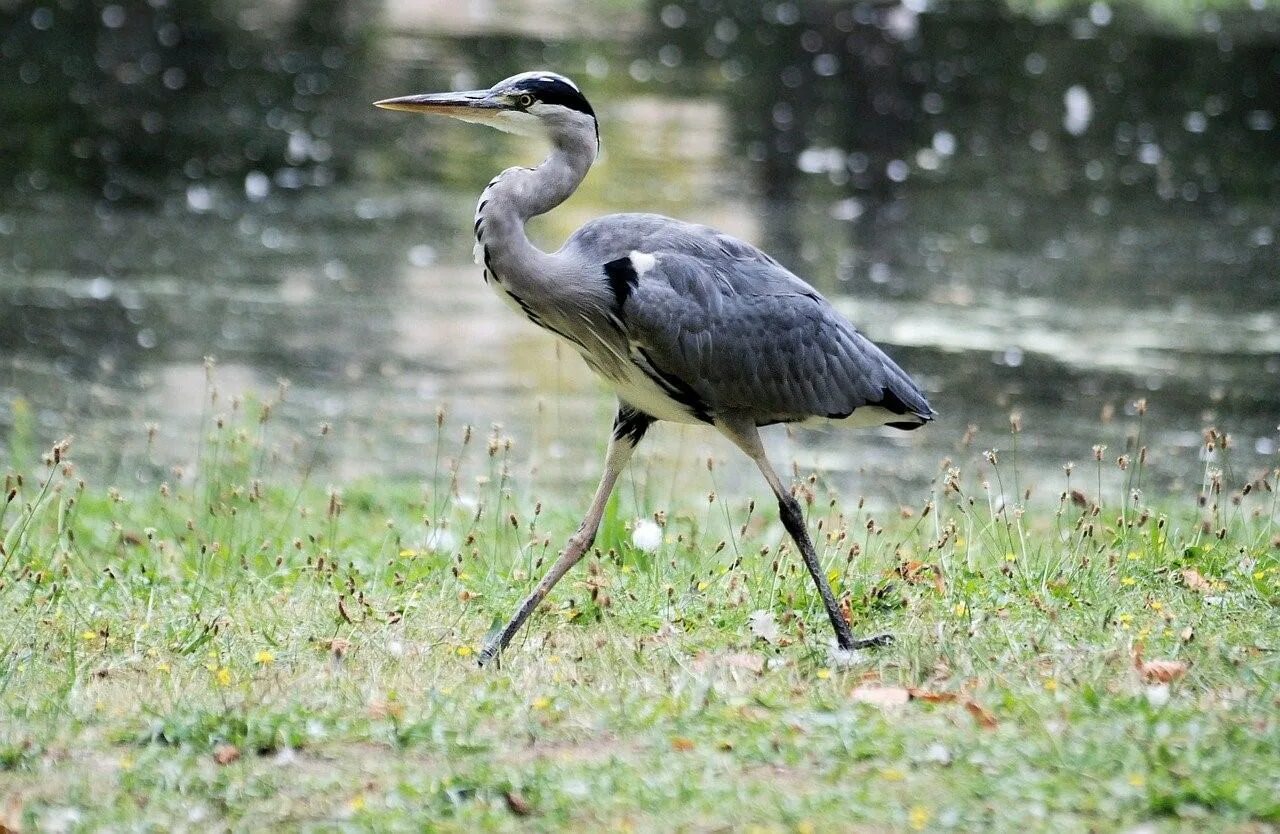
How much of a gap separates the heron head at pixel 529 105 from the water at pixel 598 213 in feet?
6.54

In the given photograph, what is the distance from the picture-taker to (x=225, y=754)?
15.0 ft

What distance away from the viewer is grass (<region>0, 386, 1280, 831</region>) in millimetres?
4207

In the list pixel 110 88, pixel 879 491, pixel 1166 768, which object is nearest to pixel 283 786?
pixel 1166 768

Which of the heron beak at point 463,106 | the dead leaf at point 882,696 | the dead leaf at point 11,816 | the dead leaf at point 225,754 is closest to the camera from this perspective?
the dead leaf at point 11,816

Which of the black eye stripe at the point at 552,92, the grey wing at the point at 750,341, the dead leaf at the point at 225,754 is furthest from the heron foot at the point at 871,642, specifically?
the dead leaf at the point at 225,754

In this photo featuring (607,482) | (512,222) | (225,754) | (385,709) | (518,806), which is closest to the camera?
(518,806)

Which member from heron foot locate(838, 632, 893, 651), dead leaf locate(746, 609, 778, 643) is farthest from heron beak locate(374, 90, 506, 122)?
heron foot locate(838, 632, 893, 651)

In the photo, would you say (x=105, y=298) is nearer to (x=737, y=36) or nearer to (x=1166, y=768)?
(x=1166, y=768)

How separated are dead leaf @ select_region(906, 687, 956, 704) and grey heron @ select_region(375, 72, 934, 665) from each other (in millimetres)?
617

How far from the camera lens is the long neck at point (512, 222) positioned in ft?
18.3

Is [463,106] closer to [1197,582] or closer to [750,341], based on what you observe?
[750,341]

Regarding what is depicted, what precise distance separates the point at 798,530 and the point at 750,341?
0.62 m

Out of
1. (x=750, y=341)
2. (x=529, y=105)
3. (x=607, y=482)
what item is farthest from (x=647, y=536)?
(x=529, y=105)

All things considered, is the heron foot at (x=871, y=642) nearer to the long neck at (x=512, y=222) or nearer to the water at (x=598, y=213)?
the water at (x=598, y=213)
